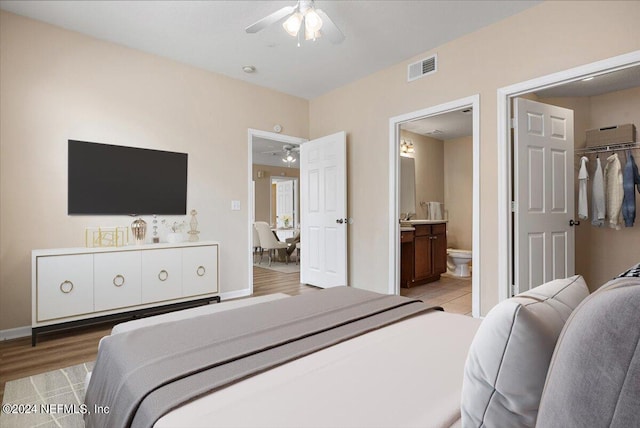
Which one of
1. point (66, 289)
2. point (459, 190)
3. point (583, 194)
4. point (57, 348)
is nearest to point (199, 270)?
point (66, 289)

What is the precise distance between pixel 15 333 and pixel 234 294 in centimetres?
203

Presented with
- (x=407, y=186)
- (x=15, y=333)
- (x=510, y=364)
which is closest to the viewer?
(x=510, y=364)

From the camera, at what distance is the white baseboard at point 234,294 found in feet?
13.1

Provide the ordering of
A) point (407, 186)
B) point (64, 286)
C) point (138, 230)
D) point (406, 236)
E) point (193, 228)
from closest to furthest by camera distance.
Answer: point (64, 286)
point (138, 230)
point (193, 228)
point (406, 236)
point (407, 186)

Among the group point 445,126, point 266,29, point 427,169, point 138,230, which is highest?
point 266,29

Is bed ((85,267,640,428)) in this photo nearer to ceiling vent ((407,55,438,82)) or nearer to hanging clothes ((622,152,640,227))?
ceiling vent ((407,55,438,82))

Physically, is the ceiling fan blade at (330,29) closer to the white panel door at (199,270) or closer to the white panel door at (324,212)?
the white panel door at (324,212)

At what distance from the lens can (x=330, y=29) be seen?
2480 millimetres

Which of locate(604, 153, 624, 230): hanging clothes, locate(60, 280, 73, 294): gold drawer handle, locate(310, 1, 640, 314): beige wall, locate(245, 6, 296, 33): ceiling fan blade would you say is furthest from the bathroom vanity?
locate(60, 280, 73, 294): gold drawer handle

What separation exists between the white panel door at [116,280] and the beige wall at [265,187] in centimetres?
596

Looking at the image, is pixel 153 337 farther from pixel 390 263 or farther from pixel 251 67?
pixel 251 67

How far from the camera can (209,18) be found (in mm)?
2875

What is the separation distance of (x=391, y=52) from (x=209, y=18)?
1.87 meters

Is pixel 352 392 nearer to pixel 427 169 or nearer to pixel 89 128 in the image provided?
pixel 89 128
